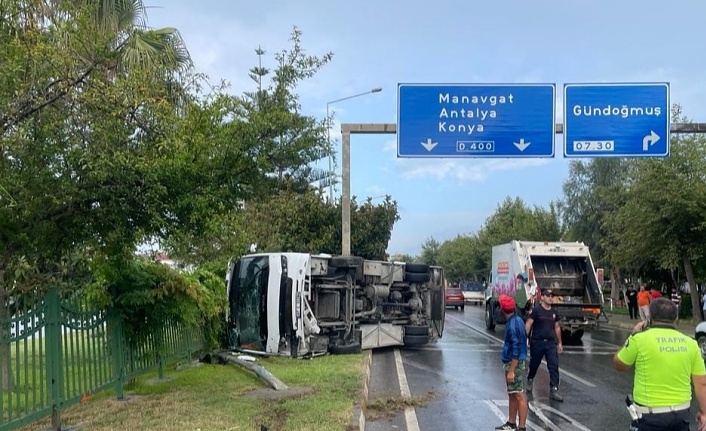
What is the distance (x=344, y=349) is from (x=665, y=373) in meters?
9.62

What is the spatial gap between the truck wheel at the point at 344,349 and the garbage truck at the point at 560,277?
635 cm

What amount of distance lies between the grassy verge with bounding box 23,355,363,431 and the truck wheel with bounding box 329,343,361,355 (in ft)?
7.30

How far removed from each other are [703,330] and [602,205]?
28353 mm

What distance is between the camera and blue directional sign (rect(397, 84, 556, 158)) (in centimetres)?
1568

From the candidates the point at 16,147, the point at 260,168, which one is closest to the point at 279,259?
the point at 260,168

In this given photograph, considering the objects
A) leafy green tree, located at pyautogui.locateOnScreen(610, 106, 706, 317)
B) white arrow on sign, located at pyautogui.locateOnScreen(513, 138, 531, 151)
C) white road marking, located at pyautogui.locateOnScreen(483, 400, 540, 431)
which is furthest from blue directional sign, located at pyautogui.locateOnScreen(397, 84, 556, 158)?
leafy green tree, located at pyautogui.locateOnScreen(610, 106, 706, 317)

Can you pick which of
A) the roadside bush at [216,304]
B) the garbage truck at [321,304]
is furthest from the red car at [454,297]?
the roadside bush at [216,304]

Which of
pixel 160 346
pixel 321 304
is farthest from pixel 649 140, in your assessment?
pixel 160 346

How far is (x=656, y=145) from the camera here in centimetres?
1537

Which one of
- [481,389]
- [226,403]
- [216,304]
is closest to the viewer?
[226,403]

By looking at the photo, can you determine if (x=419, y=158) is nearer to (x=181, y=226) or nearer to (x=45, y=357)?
(x=181, y=226)

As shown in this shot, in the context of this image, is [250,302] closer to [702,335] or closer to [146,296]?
[146,296]

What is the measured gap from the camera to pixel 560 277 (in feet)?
66.3

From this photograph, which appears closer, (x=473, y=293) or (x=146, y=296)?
(x=146, y=296)
